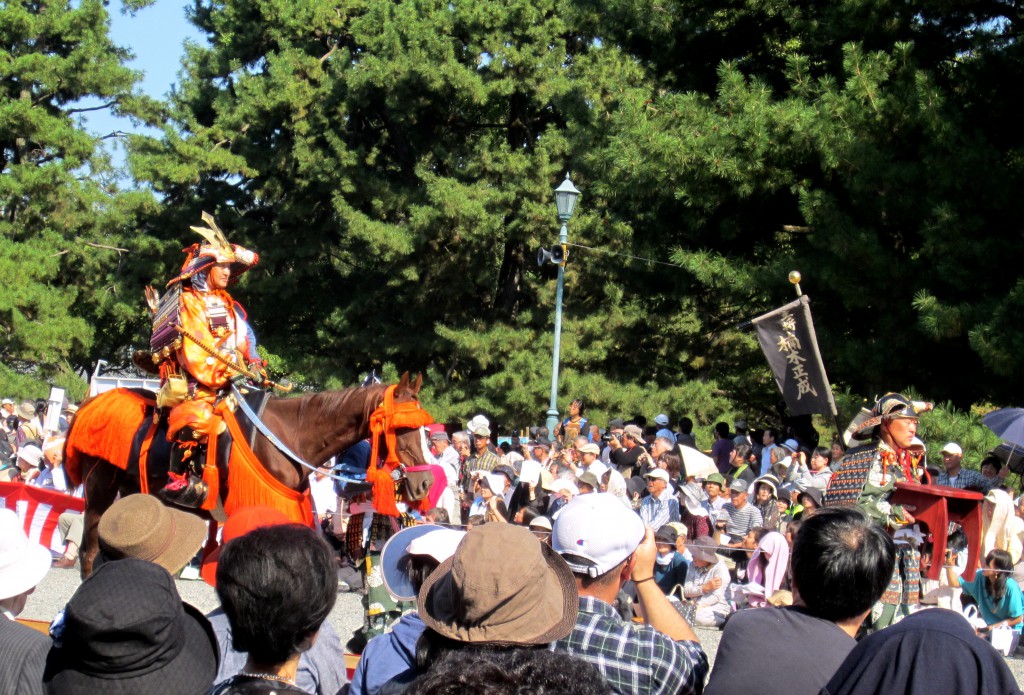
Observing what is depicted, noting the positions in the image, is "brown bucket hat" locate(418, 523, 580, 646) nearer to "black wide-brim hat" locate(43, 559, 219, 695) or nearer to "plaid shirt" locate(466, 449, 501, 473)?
"black wide-brim hat" locate(43, 559, 219, 695)

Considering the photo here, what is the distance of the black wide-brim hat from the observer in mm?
2900

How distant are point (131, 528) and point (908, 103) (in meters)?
9.78

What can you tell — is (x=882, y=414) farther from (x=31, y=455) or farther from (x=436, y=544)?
(x=31, y=455)

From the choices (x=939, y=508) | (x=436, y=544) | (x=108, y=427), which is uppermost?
(x=436, y=544)

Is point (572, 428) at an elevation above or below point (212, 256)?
below

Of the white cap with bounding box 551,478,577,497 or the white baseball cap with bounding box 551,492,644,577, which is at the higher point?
the white baseball cap with bounding box 551,492,644,577

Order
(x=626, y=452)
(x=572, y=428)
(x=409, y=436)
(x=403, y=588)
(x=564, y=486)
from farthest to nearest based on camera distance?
(x=572, y=428), (x=626, y=452), (x=564, y=486), (x=409, y=436), (x=403, y=588)

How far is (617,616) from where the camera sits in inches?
134

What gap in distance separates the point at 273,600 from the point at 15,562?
1134mm

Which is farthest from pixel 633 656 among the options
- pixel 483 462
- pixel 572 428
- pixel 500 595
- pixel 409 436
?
pixel 572 428

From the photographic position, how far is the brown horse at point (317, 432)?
8.44 meters

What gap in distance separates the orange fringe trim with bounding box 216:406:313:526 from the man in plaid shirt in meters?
5.05

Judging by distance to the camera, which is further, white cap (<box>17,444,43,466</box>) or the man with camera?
white cap (<box>17,444,43,466</box>)

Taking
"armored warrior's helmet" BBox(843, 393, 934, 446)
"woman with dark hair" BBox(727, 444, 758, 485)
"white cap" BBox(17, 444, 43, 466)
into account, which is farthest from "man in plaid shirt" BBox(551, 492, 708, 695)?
"white cap" BBox(17, 444, 43, 466)
